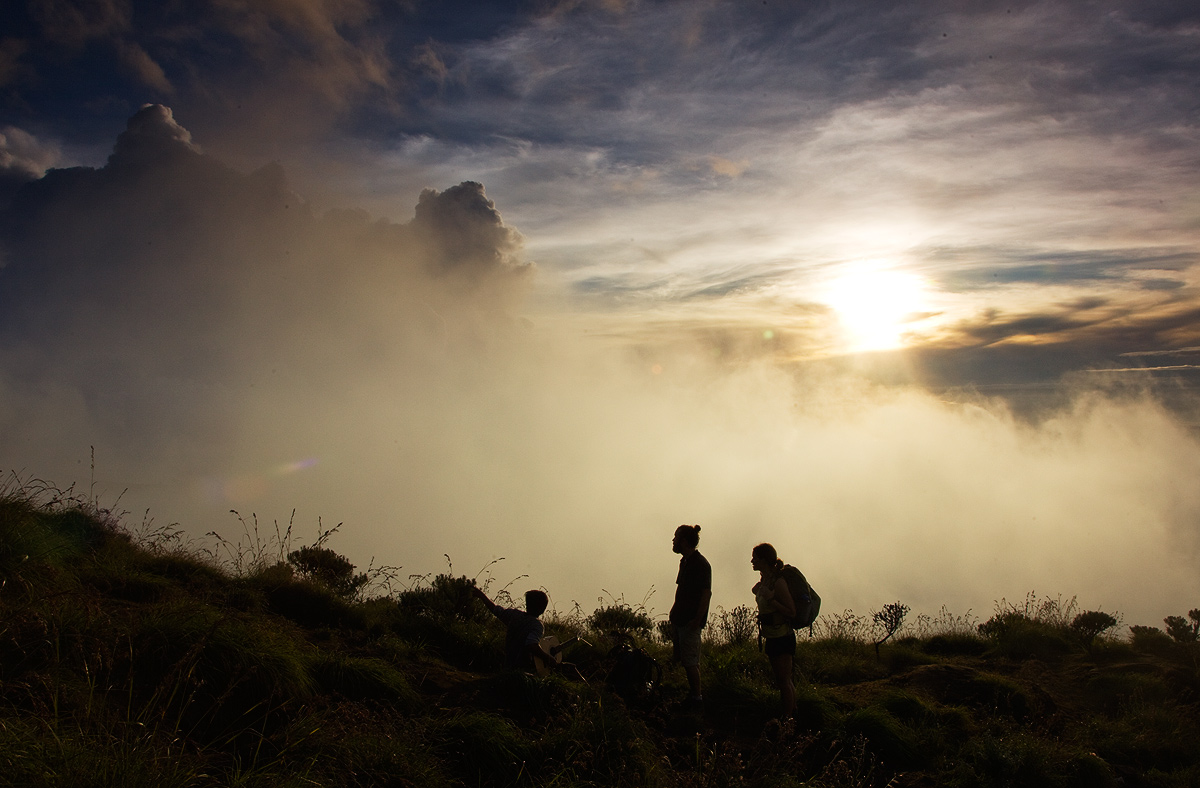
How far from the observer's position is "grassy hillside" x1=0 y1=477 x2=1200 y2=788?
3943 mm

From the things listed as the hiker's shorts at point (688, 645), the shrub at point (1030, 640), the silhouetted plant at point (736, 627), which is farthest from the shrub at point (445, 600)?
the shrub at point (1030, 640)

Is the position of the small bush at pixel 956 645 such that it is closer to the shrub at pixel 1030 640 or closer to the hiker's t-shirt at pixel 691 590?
the shrub at pixel 1030 640

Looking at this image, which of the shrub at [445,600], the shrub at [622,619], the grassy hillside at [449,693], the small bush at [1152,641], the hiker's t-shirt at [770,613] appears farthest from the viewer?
the shrub at [622,619]

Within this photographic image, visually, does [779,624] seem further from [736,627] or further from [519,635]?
[736,627]

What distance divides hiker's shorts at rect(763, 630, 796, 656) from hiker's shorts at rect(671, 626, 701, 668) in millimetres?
768

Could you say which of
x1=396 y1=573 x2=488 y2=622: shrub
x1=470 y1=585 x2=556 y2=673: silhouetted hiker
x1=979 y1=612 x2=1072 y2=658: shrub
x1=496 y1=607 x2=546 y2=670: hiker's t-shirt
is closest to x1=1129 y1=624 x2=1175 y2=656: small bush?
x1=979 y1=612 x2=1072 y2=658: shrub

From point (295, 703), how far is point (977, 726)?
7.08m

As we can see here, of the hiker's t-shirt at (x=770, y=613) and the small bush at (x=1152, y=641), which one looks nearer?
the hiker's t-shirt at (x=770, y=613)

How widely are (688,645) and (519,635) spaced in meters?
1.87

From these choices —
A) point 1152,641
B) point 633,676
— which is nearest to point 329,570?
point 633,676

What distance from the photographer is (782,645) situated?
695 cm

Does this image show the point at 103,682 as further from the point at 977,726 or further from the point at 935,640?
the point at 935,640

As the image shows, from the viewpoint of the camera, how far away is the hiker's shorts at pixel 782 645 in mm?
6941

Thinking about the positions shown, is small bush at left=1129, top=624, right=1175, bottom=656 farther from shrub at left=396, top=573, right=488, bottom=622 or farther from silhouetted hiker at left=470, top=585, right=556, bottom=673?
shrub at left=396, top=573, right=488, bottom=622
